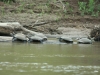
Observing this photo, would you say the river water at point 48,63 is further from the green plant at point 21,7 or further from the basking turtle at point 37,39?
the green plant at point 21,7

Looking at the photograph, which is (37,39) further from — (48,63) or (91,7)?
(91,7)

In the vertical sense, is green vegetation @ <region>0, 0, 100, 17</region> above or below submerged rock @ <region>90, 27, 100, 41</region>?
above

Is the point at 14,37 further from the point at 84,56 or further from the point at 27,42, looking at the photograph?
the point at 84,56

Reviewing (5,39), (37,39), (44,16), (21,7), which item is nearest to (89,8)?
(44,16)

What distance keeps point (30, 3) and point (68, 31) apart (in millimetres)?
5243

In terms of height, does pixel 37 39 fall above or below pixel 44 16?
below

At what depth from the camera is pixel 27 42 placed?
15.1 metres

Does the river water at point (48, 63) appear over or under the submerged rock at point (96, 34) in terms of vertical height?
over

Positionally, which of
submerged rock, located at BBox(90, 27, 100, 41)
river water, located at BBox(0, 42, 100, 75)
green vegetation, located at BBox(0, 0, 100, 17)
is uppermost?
green vegetation, located at BBox(0, 0, 100, 17)

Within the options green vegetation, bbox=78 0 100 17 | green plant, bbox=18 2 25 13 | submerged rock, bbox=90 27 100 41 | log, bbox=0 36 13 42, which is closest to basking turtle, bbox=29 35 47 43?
log, bbox=0 36 13 42

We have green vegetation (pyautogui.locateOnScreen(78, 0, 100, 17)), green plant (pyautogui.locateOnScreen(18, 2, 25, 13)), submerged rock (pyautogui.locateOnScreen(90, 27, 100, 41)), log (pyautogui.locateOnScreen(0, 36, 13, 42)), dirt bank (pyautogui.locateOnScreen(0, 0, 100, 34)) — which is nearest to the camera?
log (pyautogui.locateOnScreen(0, 36, 13, 42))

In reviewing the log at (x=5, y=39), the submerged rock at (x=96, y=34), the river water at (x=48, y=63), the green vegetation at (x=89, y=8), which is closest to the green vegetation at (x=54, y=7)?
the green vegetation at (x=89, y=8)

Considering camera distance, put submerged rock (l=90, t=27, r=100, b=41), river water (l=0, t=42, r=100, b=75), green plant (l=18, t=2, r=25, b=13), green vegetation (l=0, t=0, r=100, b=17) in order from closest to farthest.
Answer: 1. river water (l=0, t=42, r=100, b=75)
2. submerged rock (l=90, t=27, r=100, b=41)
3. green plant (l=18, t=2, r=25, b=13)
4. green vegetation (l=0, t=0, r=100, b=17)

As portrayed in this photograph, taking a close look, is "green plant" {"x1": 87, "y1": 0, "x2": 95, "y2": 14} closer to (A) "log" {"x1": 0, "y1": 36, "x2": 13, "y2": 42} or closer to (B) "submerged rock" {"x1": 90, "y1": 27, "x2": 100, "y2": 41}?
(B) "submerged rock" {"x1": 90, "y1": 27, "x2": 100, "y2": 41}
